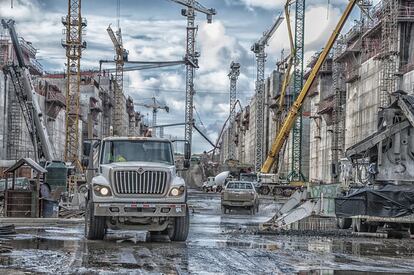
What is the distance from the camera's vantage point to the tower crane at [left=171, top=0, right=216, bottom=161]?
460ft

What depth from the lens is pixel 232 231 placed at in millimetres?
26078

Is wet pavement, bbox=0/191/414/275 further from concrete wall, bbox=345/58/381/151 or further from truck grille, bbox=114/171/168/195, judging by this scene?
concrete wall, bbox=345/58/381/151

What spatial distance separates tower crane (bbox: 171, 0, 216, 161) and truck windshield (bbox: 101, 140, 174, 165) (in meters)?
114

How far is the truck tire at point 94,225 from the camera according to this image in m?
20.2

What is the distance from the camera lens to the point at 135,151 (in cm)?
2097

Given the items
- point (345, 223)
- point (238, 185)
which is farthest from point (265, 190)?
point (345, 223)

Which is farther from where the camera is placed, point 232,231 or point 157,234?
point 232,231

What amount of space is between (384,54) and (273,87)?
79.3m

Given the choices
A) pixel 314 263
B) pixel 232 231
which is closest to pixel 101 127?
pixel 232 231

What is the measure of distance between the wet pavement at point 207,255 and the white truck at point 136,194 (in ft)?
1.74

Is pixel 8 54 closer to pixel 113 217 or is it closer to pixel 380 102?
pixel 380 102

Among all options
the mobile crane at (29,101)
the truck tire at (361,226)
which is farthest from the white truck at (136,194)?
the mobile crane at (29,101)

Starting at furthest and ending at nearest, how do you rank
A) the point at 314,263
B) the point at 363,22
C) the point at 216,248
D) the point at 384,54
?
A: the point at 363,22, the point at 384,54, the point at 216,248, the point at 314,263

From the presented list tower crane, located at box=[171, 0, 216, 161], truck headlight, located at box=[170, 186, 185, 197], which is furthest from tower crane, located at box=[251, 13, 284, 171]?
truck headlight, located at box=[170, 186, 185, 197]
